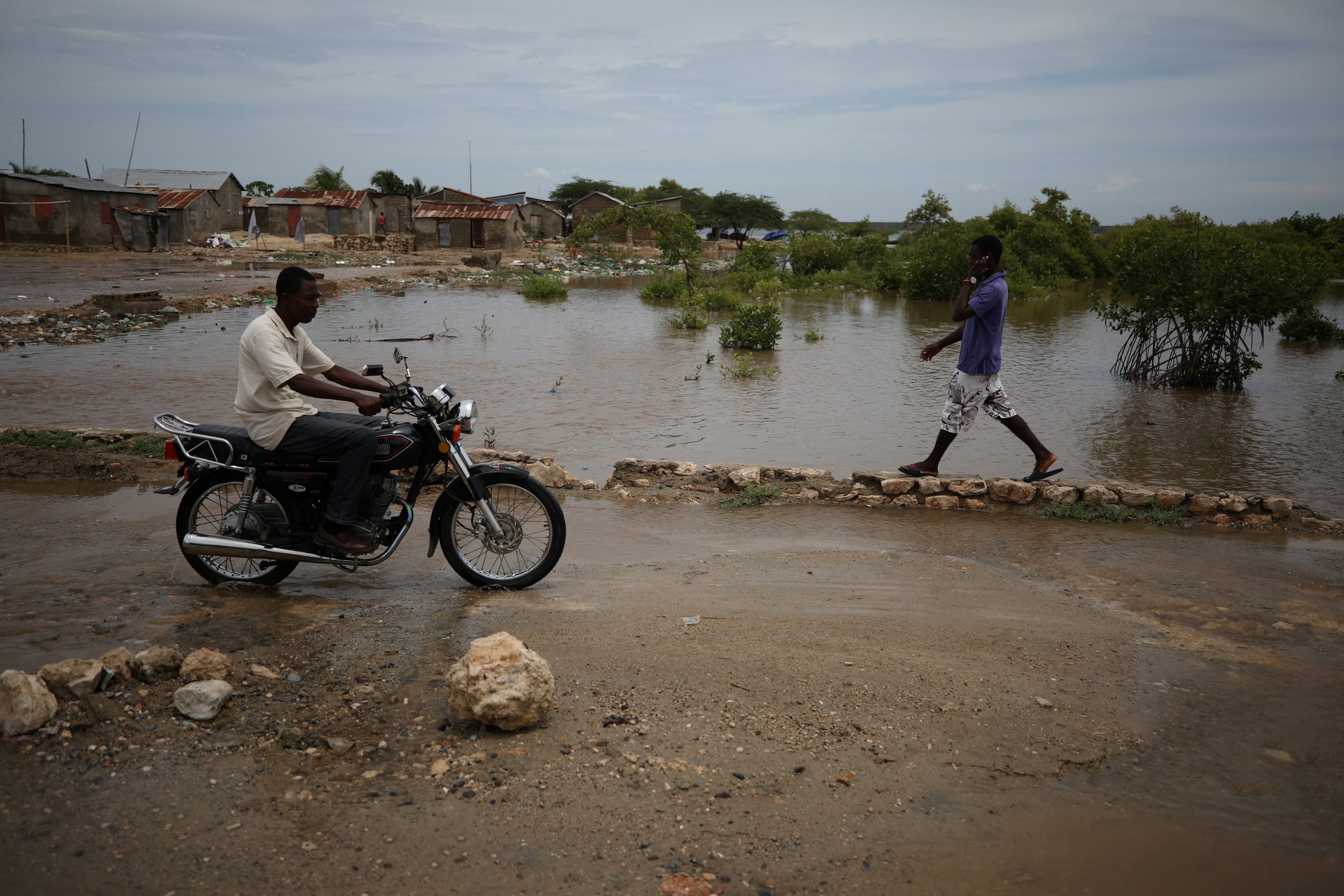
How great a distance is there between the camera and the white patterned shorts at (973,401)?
22.5 ft

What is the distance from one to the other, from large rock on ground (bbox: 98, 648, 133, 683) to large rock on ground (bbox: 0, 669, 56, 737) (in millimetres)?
300

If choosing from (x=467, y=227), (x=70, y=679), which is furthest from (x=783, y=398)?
(x=467, y=227)

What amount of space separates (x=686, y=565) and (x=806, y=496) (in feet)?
6.89

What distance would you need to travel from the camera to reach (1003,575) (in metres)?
5.11

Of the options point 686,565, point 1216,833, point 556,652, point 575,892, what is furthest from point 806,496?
point 575,892

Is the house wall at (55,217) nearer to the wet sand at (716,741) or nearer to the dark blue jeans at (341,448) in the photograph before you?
the wet sand at (716,741)

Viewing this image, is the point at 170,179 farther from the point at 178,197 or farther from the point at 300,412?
the point at 300,412

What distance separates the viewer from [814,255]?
41.1m

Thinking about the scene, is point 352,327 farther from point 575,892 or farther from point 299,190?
point 299,190

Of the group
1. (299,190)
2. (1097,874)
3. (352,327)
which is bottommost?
(1097,874)

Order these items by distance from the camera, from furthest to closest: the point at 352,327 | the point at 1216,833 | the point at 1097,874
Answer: the point at 352,327 → the point at 1216,833 → the point at 1097,874

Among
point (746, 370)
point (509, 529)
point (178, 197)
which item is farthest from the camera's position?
point (178, 197)

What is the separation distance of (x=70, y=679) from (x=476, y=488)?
6.51 feet

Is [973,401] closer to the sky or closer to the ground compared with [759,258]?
closer to the ground
